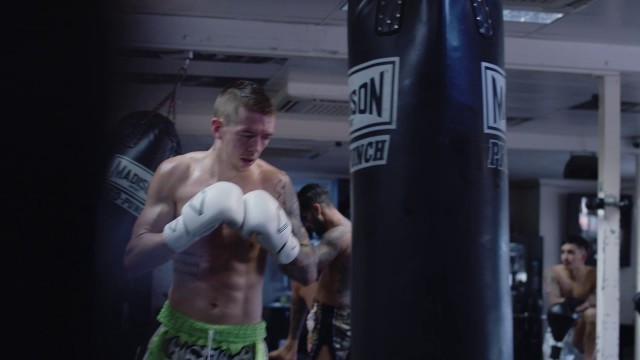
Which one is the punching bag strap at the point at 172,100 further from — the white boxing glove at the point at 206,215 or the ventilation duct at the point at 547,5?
the ventilation duct at the point at 547,5

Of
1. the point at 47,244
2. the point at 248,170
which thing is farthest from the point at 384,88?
the point at 47,244

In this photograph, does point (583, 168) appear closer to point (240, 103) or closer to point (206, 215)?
point (240, 103)

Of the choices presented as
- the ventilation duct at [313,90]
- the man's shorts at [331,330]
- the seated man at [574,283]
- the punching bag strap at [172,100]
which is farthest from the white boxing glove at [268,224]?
the seated man at [574,283]

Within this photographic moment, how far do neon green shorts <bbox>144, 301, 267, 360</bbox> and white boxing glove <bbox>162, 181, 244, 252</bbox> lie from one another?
33 cm

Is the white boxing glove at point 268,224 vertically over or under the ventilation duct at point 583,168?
under

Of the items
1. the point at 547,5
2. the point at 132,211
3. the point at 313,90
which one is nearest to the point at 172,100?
the point at 132,211

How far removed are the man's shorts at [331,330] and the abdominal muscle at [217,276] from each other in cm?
180

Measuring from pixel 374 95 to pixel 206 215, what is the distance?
2.28 feet

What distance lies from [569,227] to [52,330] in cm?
1225

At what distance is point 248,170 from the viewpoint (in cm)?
285

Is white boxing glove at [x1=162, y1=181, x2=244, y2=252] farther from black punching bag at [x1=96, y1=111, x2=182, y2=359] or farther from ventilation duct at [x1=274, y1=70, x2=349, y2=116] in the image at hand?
ventilation duct at [x1=274, y1=70, x2=349, y2=116]

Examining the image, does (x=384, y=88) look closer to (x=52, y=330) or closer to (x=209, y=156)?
(x=209, y=156)

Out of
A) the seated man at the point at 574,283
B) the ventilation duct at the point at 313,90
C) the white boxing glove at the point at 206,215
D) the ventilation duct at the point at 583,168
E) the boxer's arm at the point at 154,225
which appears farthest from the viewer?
the ventilation duct at the point at 583,168

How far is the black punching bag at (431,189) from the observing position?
1.93 m
